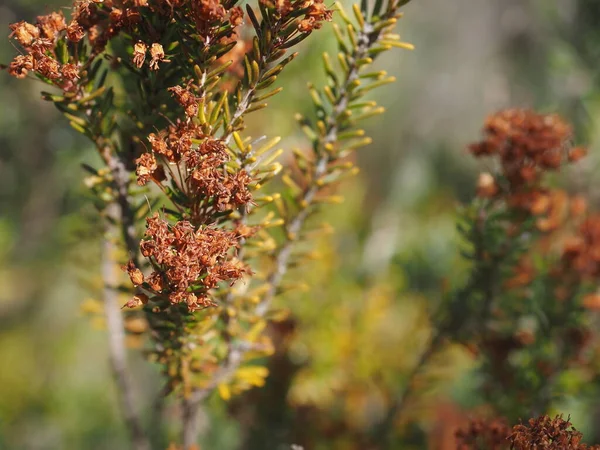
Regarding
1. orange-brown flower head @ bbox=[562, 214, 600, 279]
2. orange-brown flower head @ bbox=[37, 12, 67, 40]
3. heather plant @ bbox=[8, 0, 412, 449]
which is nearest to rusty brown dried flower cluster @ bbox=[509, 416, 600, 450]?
heather plant @ bbox=[8, 0, 412, 449]

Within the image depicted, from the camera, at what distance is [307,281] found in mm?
1040

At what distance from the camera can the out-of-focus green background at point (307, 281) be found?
3.14ft

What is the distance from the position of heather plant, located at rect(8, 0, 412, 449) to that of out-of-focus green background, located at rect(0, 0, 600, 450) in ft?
0.57

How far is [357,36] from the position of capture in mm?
550

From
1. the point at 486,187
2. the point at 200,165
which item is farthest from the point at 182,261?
the point at 486,187

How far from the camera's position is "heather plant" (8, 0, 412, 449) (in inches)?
17.0

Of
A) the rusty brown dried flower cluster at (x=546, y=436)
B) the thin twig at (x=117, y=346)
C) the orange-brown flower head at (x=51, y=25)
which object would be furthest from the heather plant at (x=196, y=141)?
the rusty brown dried flower cluster at (x=546, y=436)

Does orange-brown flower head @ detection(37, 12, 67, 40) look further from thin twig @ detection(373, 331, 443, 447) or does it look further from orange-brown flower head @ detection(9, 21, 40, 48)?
thin twig @ detection(373, 331, 443, 447)

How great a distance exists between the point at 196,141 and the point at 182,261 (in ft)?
0.32

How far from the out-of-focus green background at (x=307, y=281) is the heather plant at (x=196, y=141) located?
0.17 meters

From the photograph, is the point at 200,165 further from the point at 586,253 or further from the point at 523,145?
the point at 586,253

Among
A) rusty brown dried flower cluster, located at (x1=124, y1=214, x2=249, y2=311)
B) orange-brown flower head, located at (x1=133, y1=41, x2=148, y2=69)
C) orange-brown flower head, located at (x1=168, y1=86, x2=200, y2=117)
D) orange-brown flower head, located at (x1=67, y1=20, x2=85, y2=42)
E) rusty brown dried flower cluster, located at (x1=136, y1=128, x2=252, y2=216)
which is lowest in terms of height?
rusty brown dried flower cluster, located at (x1=124, y1=214, x2=249, y2=311)

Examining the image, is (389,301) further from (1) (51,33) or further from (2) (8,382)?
(2) (8,382)

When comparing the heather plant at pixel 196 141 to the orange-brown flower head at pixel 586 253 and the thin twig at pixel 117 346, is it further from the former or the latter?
the orange-brown flower head at pixel 586 253
